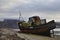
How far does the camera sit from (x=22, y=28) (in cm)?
3888

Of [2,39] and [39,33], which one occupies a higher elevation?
[2,39]

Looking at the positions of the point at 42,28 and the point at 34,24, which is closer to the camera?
the point at 42,28

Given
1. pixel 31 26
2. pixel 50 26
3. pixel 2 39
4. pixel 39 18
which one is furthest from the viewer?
pixel 39 18

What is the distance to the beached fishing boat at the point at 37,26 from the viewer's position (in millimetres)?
34356

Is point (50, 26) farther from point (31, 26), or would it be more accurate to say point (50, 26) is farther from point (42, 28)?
point (31, 26)

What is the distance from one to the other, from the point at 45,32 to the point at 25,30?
186 inches

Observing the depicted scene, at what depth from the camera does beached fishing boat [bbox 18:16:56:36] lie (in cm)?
3436

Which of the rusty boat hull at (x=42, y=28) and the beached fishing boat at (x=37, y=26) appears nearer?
the rusty boat hull at (x=42, y=28)

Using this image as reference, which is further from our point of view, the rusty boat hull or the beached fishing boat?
the beached fishing boat

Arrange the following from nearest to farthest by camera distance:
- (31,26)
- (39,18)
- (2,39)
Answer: (2,39) → (31,26) → (39,18)

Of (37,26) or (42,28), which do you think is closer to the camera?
(42,28)

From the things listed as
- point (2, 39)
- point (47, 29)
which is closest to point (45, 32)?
point (47, 29)

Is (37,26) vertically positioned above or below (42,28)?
above

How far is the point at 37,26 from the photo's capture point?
3584cm
